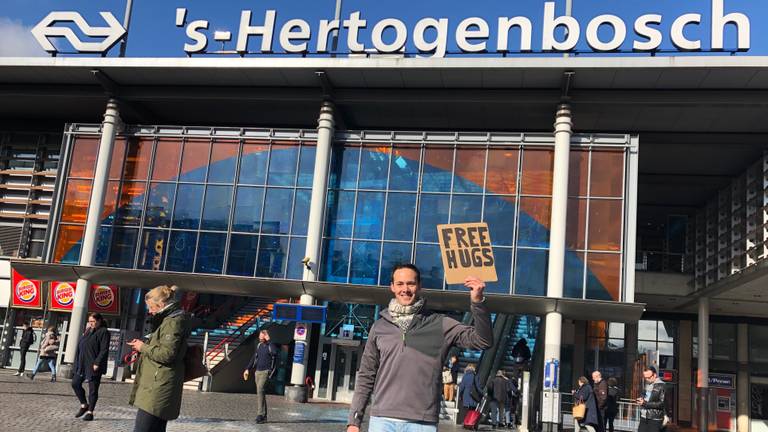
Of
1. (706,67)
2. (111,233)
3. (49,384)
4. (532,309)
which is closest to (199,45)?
(111,233)

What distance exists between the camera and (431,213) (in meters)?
23.8

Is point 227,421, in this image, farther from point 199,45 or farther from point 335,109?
Result: point 199,45

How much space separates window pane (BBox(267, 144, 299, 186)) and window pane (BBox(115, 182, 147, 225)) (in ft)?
15.5

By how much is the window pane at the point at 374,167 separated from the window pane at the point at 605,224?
6921 millimetres

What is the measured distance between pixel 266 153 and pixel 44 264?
28.6ft

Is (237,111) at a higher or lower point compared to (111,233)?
higher

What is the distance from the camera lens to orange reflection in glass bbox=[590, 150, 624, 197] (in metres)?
22.8

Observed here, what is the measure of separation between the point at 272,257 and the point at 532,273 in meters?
8.65

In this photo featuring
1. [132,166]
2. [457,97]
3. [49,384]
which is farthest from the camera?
[132,166]

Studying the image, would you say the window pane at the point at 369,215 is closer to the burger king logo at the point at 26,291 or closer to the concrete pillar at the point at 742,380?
the burger king logo at the point at 26,291

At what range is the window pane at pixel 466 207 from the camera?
23.5 m

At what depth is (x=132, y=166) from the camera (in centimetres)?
2588

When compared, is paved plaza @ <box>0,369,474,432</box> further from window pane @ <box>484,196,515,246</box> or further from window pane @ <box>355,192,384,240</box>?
window pane @ <box>484,196,515,246</box>

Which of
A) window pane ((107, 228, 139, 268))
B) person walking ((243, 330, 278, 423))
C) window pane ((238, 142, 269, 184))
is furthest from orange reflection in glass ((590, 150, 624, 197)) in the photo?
window pane ((107, 228, 139, 268))
